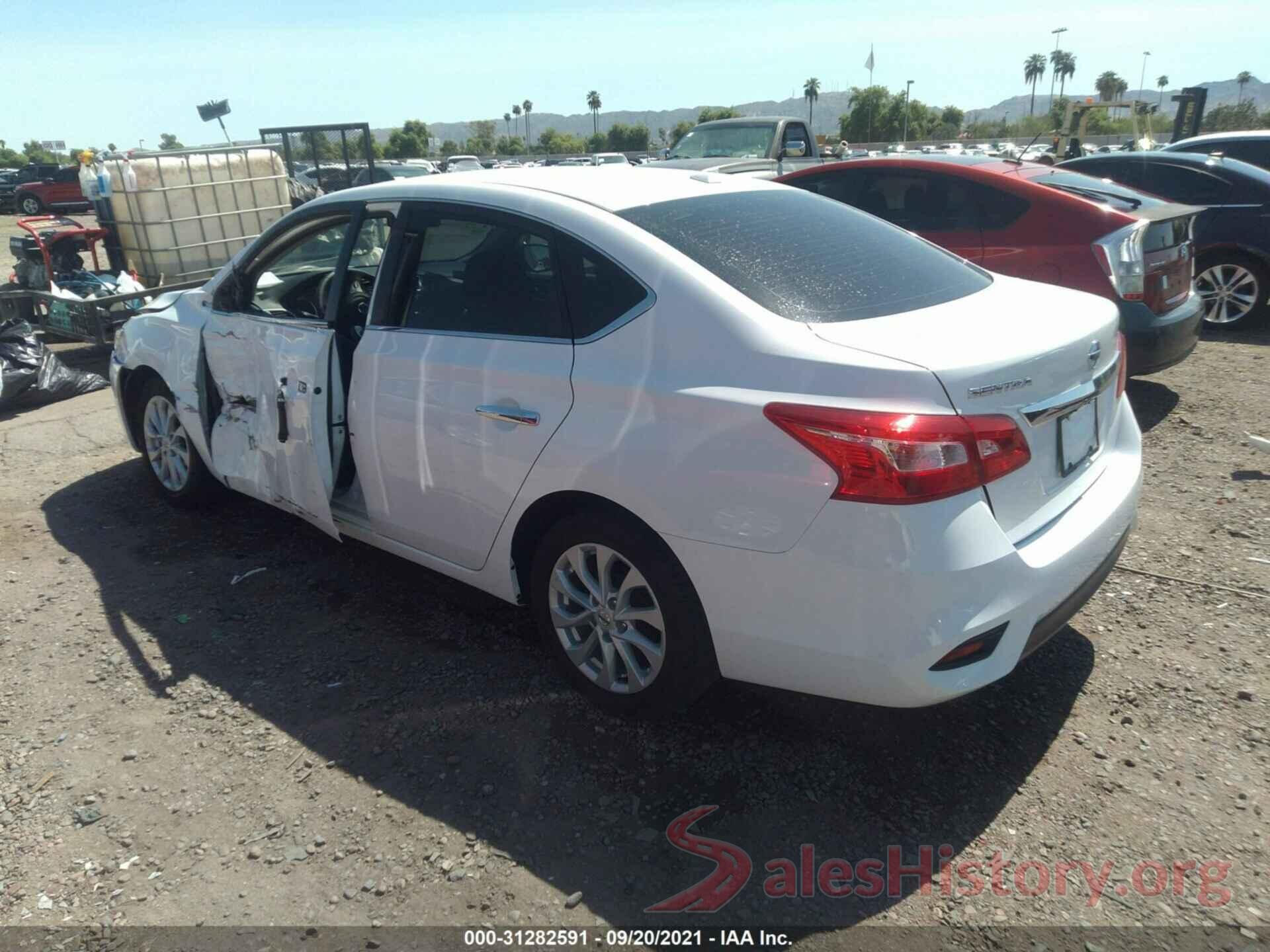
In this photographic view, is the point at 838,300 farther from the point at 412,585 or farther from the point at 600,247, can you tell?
the point at 412,585

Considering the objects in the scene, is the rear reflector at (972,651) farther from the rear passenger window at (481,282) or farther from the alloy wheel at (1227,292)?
the alloy wheel at (1227,292)

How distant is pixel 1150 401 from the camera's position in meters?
6.35

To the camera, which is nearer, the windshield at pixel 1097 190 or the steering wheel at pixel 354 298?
the steering wheel at pixel 354 298

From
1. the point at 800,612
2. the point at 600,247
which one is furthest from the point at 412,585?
the point at 800,612

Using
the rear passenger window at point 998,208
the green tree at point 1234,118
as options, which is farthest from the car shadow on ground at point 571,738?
the green tree at point 1234,118

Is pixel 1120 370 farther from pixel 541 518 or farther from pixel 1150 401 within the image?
pixel 1150 401

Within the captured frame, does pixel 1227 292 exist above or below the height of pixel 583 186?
below

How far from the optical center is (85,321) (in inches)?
326

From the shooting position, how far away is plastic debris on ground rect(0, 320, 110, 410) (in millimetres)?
7129

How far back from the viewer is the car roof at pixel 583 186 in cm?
A: 320

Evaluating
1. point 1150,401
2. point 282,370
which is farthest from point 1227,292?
point 282,370

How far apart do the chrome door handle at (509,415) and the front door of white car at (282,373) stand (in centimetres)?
92

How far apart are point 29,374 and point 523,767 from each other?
249 inches

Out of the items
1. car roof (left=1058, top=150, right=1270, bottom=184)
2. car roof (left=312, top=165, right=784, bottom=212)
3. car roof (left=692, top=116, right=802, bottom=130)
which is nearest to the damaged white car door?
car roof (left=312, top=165, right=784, bottom=212)
